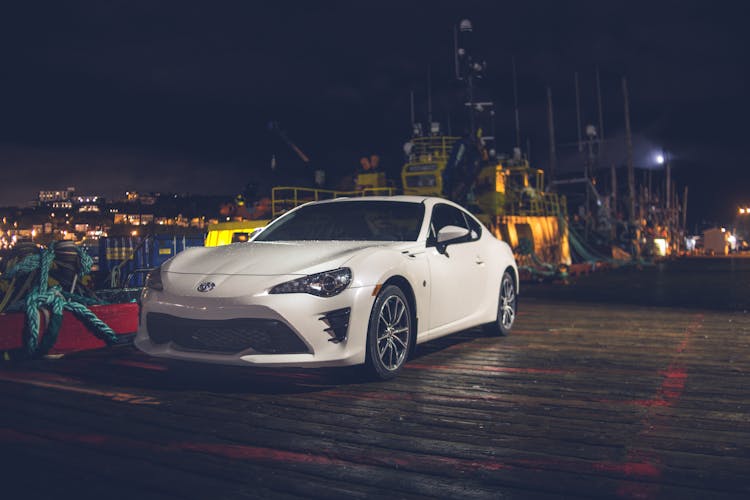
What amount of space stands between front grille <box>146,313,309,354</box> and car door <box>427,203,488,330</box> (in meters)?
1.67

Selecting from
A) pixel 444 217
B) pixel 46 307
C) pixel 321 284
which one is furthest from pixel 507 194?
pixel 321 284

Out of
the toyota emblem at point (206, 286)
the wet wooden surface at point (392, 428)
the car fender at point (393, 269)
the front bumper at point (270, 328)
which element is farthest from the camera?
the car fender at point (393, 269)

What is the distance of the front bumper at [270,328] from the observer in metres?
4.76

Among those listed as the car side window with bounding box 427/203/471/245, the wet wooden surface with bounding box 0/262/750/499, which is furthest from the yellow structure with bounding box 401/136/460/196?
the wet wooden surface with bounding box 0/262/750/499

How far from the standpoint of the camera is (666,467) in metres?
3.25

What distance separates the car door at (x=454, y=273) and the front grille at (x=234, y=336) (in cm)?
167

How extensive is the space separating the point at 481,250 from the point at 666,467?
4102 mm

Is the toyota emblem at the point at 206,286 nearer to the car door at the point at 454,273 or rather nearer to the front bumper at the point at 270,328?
the front bumper at the point at 270,328

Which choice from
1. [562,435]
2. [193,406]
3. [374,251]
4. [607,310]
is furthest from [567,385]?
[607,310]

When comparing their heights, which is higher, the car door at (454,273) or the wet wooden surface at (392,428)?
the car door at (454,273)

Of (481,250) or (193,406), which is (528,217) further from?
(193,406)

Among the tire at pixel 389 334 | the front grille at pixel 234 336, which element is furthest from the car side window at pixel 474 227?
the front grille at pixel 234 336

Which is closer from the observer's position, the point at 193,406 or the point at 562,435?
the point at 562,435

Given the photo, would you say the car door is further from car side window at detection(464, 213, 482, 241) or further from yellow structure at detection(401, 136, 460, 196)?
yellow structure at detection(401, 136, 460, 196)
